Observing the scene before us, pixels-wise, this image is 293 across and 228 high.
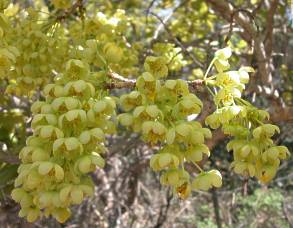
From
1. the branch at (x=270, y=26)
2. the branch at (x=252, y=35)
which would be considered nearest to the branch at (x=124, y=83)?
the branch at (x=252, y=35)

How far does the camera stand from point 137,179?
4695 millimetres

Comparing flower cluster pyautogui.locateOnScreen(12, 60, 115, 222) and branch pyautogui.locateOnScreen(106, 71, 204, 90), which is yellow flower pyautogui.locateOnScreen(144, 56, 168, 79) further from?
flower cluster pyautogui.locateOnScreen(12, 60, 115, 222)

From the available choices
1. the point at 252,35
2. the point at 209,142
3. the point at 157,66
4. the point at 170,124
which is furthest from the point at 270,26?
the point at 170,124

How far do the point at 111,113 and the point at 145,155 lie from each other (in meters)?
2.79

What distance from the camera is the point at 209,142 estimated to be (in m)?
3.37

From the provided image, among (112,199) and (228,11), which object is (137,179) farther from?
(228,11)

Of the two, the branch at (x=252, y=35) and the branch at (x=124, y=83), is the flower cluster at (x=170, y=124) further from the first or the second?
the branch at (x=252, y=35)

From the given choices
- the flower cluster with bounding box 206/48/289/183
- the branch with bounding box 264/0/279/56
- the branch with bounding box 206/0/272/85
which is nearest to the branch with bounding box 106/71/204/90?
the flower cluster with bounding box 206/48/289/183

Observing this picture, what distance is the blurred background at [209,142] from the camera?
3.53 m

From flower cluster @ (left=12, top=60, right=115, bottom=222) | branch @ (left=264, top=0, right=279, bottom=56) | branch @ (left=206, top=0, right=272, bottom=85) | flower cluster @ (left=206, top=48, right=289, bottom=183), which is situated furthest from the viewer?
branch @ (left=264, top=0, right=279, bottom=56)

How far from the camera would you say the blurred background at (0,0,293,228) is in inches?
139

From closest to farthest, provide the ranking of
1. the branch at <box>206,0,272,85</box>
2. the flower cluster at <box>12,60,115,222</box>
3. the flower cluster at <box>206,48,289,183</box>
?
the flower cluster at <box>12,60,115,222</box> < the flower cluster at <box>206,48,289,183</box> < the branch at <box>206,0,272,85</box>

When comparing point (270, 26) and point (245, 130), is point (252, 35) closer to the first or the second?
point (270, 26)

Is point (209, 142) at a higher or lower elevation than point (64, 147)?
lower
